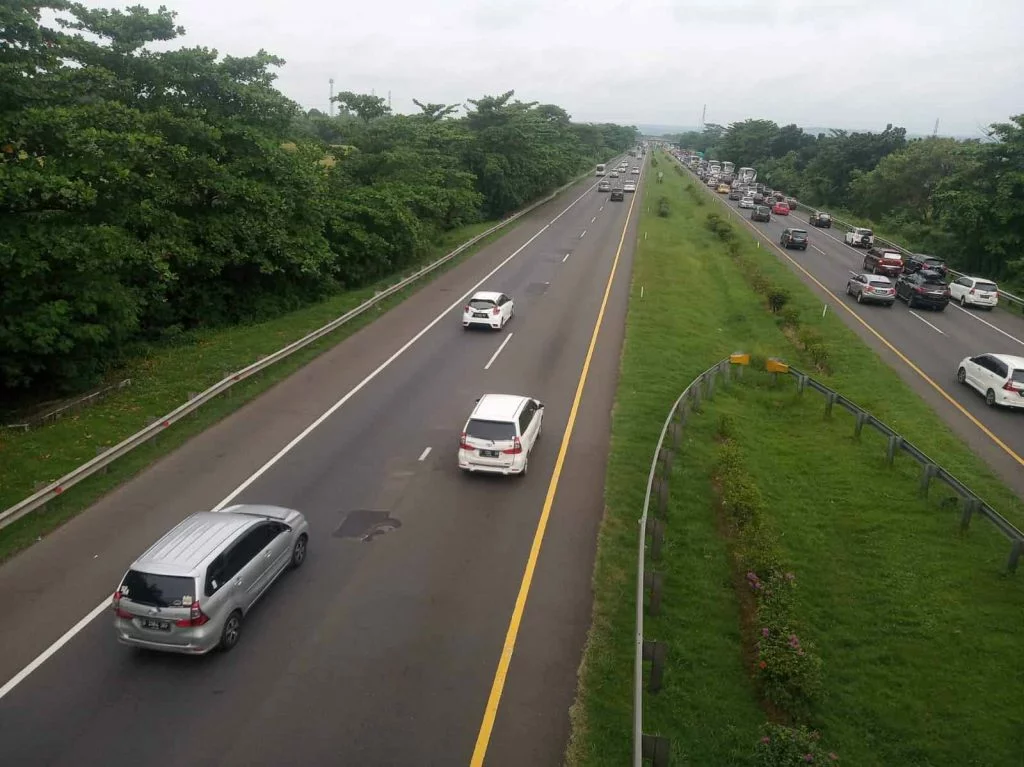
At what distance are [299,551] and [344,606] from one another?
A: 1665 millimetres

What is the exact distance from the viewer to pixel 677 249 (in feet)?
171

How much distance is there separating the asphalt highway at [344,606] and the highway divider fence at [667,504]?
1.07 metres

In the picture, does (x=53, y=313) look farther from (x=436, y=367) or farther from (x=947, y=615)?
(x=947, y=615)

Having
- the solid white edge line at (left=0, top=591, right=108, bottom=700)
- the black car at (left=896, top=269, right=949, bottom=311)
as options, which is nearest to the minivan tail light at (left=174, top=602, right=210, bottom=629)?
the solid white edge line at (left=0, top=591, right=108, bottom=700)

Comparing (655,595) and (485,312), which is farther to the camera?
(485,312)

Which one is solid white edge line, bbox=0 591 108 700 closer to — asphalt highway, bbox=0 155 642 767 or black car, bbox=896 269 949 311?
asphalt highway, bbox=0 155 642 767

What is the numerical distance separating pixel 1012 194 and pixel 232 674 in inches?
1945

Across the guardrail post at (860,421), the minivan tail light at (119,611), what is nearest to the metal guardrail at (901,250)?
the guardrail post at (860,421)

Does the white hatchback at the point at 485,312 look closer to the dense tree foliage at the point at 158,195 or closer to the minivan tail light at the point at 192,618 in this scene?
the dense tree foliage at the point at 158,195

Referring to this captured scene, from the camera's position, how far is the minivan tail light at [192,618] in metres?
10.4

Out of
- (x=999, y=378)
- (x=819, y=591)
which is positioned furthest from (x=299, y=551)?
(x=999, y=378)

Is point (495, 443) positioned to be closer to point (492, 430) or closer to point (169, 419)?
point (492, 430)

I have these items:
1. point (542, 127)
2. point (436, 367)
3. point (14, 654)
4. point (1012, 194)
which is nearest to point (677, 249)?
point (1012, 194)

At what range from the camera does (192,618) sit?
1036 cm
